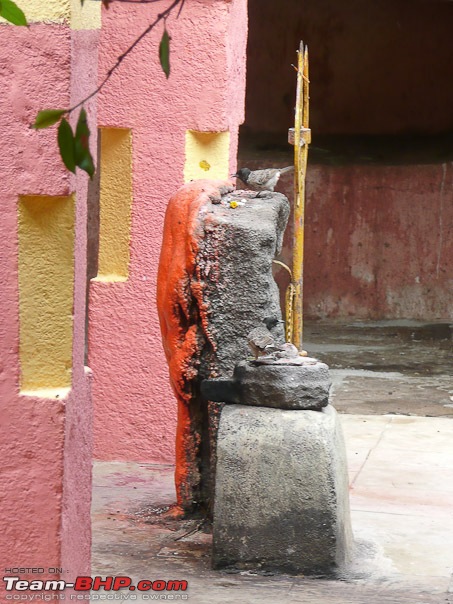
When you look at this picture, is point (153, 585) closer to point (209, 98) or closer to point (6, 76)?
point (6, 76)

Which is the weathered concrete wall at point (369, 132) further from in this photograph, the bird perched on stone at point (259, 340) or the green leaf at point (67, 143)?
the green leaf at point (67, 143)

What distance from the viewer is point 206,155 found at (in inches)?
261

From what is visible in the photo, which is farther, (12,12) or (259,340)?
(259,340)

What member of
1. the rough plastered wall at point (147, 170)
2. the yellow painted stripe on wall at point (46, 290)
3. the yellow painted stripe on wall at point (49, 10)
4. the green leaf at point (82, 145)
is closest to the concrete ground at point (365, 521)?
the rough plastered wall at point (147, 170)

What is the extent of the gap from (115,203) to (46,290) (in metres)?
3.27

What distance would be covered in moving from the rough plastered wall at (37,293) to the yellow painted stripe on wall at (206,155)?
10.1 feet

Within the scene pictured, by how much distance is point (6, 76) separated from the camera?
10.9 ft

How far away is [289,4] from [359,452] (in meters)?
8.40

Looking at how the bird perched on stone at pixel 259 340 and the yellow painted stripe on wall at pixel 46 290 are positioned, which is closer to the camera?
the yellow painted stripe on wall at pixel 46 290

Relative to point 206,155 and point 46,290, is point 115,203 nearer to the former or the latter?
point 206,155

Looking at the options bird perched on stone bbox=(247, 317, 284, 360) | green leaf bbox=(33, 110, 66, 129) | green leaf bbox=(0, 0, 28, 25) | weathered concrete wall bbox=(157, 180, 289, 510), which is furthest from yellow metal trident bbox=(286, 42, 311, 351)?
green leaf bbox=(33, 110, 66, 129)

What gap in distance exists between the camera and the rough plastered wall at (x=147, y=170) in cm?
650

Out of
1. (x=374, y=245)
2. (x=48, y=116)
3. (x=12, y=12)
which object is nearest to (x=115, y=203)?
(x=12, y=12)

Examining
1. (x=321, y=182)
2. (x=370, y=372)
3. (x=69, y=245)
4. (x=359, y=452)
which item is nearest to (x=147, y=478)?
(x=359, y=452)
